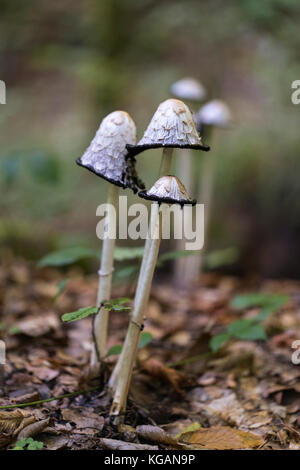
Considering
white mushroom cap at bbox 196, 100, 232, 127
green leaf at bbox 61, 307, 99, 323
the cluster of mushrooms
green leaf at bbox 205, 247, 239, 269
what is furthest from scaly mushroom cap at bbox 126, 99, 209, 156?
white mushroom cap at bbox 196, 100, 232, 127

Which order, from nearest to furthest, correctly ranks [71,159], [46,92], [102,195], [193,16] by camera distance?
[193,16], [102,195], [71,159], [46,92]

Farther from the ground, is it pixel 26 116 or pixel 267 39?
pixel 267 39

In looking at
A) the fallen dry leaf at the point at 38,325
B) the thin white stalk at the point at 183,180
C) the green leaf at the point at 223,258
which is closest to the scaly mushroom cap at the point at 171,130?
the fallen dry leaf at the point at 38,325

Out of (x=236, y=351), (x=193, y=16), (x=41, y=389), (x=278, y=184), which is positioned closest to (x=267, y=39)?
(x=193, y=16)

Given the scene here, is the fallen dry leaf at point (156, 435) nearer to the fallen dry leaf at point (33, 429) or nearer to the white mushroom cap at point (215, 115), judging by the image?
the fallen dry leaf at point (33, 429)

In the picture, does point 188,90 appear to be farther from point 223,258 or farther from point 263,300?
point 263,300

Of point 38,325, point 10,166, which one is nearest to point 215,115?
point 10,166
